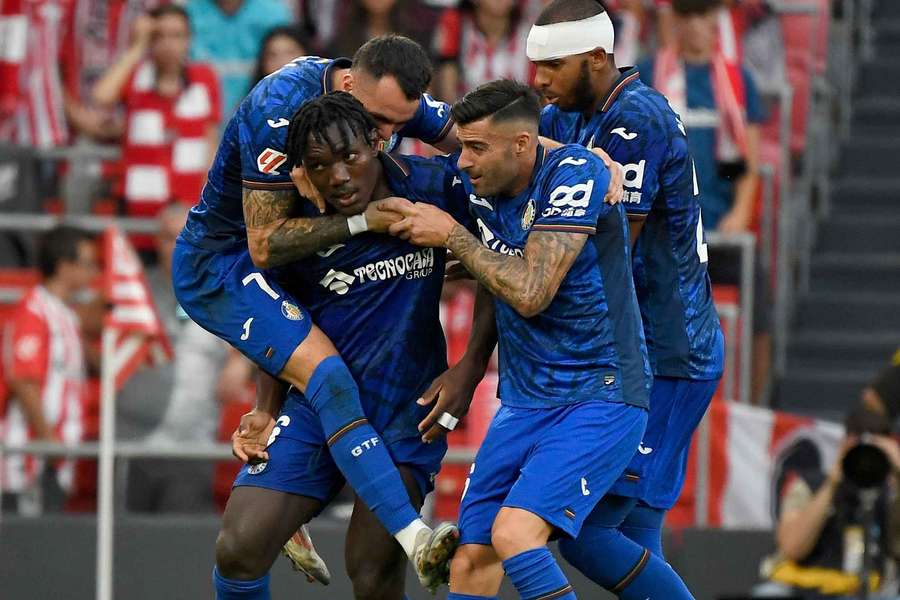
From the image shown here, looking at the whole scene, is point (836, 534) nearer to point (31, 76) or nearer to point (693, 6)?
point (693, 6)

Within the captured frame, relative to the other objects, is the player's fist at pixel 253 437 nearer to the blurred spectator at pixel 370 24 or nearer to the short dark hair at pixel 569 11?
the short dark hair at pixel 569 11

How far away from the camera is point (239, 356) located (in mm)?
9641

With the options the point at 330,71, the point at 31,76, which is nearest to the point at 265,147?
the point at 330,71

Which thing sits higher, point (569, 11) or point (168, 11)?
point (569, 11)

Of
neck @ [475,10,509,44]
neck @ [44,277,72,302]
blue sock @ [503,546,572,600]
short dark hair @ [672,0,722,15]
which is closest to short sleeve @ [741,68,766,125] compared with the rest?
short dark hair @ [672,0,722,15]

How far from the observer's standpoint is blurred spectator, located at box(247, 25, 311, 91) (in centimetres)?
1054

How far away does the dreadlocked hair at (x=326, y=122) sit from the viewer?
6.15 m

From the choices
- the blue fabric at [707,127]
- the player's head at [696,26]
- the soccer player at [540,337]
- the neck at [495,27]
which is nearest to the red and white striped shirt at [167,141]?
the neck at [495,27]

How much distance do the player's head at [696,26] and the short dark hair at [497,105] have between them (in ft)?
14.8

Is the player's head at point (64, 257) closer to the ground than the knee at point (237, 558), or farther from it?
farther from it

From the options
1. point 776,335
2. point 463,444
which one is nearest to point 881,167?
point 776,335

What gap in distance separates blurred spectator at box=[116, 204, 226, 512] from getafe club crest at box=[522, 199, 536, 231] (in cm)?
387

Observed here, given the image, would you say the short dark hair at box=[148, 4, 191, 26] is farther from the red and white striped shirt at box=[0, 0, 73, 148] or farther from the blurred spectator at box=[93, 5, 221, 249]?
the red and white striped shirt at box=[0, 0, 73, 148]

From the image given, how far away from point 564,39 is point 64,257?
4700 mm
